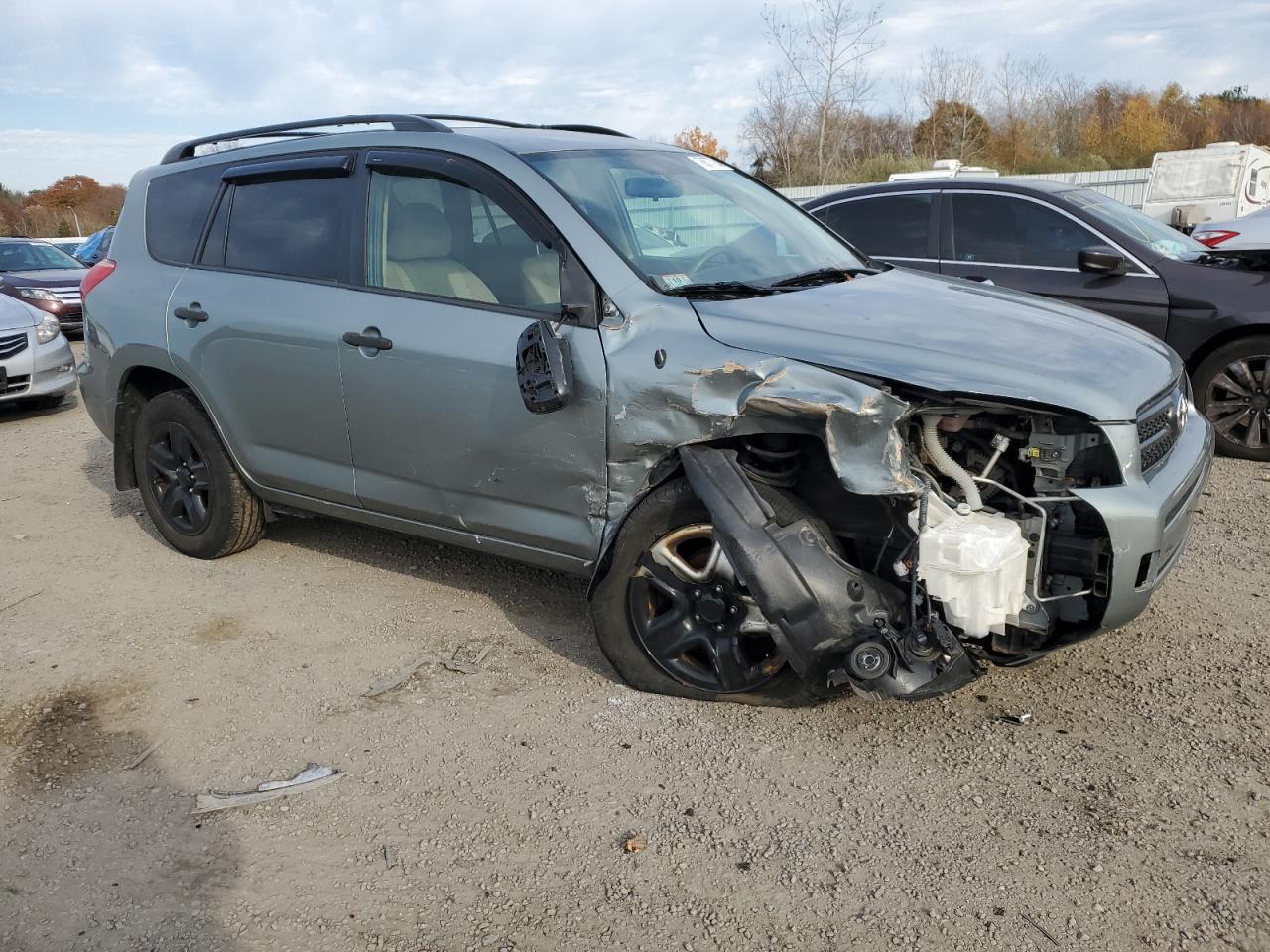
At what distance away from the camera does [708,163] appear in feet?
15.5

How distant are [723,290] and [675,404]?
51 cm

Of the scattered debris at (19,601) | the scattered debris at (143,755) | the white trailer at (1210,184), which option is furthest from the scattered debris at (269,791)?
the white trailer at (1210,184)

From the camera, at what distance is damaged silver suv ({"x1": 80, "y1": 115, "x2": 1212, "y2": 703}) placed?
3.10m

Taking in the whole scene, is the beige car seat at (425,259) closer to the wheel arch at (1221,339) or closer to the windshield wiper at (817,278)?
the windshield wiper at (817,278)

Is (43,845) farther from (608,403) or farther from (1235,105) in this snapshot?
(1235,105)

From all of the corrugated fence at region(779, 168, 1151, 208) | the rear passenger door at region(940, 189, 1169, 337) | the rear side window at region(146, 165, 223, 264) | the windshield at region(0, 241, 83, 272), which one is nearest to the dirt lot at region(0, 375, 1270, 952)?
the rear side window at region(146, 165, 223, 264)

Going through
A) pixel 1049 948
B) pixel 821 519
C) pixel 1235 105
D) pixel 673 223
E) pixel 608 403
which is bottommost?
pixel 1049 948

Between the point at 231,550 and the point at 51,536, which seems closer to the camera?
the point at 231,550

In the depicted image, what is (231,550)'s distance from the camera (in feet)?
17.1

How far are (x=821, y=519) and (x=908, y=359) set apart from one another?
58 centimetres

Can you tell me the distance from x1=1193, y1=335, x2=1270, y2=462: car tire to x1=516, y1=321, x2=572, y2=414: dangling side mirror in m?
4.54

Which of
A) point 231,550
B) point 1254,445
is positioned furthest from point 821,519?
point 1254,445

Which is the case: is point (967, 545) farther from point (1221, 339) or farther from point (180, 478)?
point (1221, 339)

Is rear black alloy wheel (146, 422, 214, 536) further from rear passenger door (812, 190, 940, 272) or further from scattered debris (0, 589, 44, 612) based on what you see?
rear passenger door (812, 190, 940, 272)
